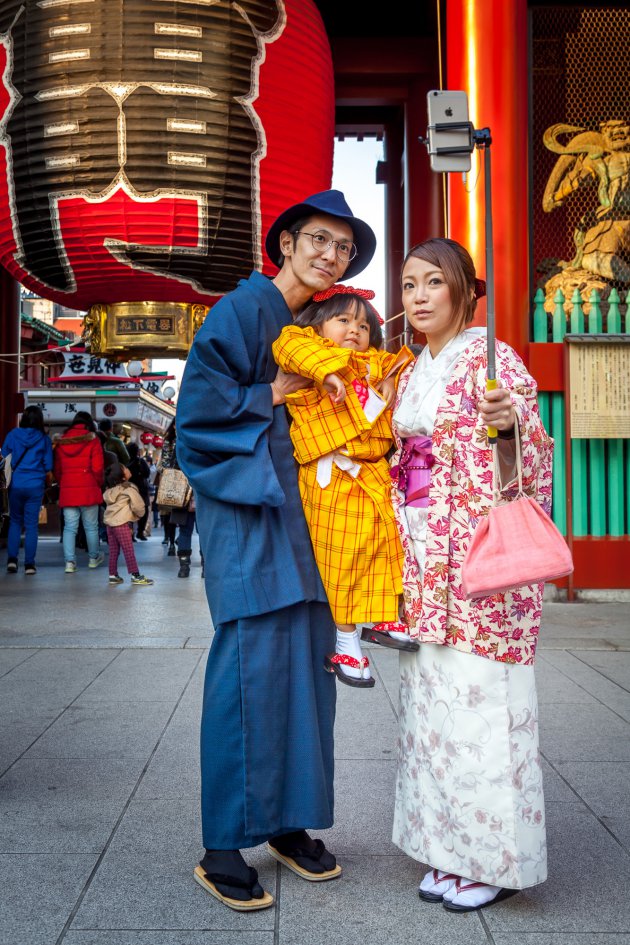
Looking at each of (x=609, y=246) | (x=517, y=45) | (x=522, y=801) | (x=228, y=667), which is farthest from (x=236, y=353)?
(x=609, y=246)

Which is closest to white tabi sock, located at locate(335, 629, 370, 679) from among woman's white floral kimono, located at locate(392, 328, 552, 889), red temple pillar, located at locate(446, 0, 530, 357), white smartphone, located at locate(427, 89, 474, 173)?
woman's white floral kimono, located at locate(392, 328, 552, 889)

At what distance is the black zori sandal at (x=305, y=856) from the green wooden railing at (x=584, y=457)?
4.78 meters

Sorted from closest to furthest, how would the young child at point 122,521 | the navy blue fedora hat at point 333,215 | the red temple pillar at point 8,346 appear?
1. the navy blue fedora hat at point 333,215
2. the young child at point 122,521
3. the red temple pillar at point 8,346

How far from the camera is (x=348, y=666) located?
236 centimetres

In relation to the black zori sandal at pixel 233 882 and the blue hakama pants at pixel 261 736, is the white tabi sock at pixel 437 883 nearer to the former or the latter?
the blue hakama pants at pixel 261 736

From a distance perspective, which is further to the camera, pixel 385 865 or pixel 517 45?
pixel 517 45

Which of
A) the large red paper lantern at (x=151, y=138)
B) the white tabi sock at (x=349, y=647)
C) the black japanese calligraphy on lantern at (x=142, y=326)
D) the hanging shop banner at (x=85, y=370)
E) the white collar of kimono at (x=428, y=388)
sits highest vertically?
the hanging shop banner at (x=85, y=370)

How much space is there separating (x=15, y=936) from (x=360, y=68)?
9.29m

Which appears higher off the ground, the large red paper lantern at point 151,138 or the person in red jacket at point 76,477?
the large red paper lantern at point 151,138

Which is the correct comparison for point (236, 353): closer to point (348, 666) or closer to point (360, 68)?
point (348, 666)

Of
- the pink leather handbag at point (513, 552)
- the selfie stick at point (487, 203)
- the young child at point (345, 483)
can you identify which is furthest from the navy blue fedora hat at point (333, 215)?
the pink leather handbag at point (513, 552)

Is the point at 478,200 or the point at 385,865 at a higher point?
the point at 478,200

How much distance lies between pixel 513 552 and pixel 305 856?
3.50ft

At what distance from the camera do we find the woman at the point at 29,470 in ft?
29.3
